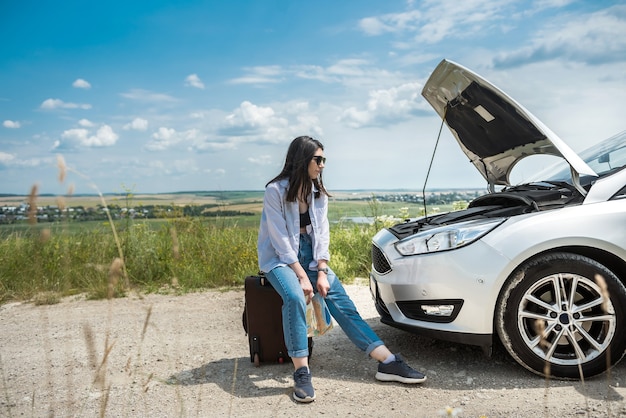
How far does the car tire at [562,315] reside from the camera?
4188 millimetres

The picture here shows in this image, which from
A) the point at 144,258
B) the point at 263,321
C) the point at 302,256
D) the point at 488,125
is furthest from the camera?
the point at 144,258

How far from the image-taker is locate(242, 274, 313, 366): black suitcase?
4.79m

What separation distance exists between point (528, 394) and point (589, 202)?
1390mm

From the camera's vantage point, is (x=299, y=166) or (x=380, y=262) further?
(x=380, y=262)

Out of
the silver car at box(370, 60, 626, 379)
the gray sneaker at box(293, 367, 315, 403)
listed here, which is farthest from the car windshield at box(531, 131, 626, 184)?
the gray sneaker at box(293, 367, 315, 403)

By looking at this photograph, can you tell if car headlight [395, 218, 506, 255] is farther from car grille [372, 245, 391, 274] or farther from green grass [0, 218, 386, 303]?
green grass [0, 218, 386, 303]

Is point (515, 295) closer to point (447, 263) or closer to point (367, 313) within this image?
point (447, 263)

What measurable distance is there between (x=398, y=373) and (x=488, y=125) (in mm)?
2236

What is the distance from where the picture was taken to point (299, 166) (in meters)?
4.58

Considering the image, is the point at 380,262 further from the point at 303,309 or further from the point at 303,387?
the point at 303,387

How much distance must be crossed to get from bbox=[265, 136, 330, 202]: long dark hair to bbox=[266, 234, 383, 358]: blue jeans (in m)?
0.37

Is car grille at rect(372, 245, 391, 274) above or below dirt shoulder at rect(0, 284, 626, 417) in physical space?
above

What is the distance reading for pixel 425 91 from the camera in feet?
18.1

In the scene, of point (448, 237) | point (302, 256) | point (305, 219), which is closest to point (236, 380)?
point (302, 256)
